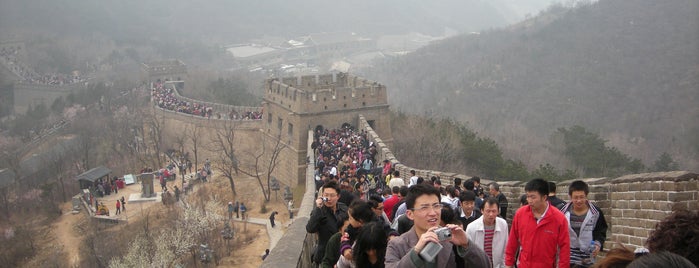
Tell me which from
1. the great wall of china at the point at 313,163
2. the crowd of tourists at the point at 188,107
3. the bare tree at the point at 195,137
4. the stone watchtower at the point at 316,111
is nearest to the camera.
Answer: the great wall of china at the point at 313,163

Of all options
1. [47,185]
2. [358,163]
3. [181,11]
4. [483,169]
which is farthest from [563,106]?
[181,11]

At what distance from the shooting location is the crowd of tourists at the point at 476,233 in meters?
3.70

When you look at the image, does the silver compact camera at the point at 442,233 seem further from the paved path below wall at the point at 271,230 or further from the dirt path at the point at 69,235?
the dirt path at the point at 69,235

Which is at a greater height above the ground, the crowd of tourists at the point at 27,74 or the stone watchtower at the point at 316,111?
the crowd of tourists at the point at 27,74

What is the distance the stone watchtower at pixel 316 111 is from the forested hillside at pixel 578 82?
1143 centimetres

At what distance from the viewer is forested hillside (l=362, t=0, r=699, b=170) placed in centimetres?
4900

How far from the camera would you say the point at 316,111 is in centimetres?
2845

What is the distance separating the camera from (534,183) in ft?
20.8

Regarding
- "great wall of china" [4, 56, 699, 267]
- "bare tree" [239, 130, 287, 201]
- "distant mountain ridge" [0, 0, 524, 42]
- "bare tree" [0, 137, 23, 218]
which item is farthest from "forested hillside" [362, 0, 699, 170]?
"distant mountain ridge" [0, 0, 524, 42]

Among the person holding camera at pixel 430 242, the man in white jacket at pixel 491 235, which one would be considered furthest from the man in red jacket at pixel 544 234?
the person holding camera at pixel 430 242

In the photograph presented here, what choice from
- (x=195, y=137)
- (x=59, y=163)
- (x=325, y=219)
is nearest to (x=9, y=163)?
(x=59, y=163)

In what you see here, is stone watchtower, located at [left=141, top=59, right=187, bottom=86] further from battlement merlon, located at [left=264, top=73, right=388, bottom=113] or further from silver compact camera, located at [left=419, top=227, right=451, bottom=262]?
silver compact camera, located at [left=419, top=227, right=451, bottom=262]

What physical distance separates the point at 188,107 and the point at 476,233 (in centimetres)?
3636

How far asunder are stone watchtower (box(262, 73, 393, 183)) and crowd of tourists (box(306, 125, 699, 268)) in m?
19.1
